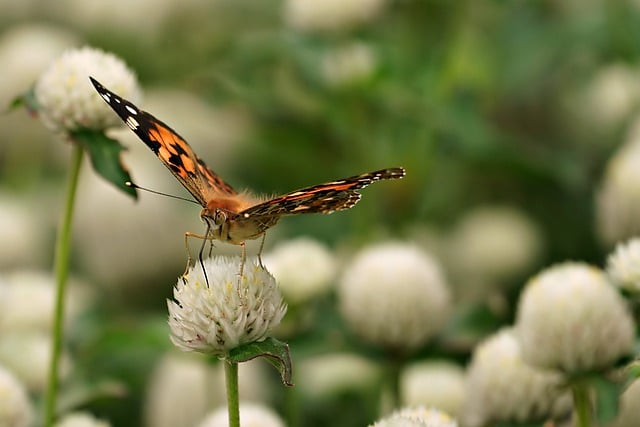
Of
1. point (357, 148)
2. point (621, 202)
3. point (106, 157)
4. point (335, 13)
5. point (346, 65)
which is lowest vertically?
point (106, 157)

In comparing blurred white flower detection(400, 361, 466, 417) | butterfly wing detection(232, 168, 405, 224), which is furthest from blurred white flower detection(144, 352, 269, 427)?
butterfly wing detection(232, 168, 405, 224)

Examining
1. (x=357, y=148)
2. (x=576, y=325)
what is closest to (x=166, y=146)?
(x=576, y=325)

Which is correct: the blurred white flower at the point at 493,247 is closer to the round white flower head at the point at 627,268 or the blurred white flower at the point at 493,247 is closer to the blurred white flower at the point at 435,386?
the blurred white flower at the point at 435,386

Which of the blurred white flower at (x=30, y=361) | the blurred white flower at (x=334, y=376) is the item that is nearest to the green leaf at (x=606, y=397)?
the blurred white flower at (x=334, y=376)

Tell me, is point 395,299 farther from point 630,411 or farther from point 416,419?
point 416,419

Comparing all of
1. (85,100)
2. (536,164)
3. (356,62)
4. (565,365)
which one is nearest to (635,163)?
(536,164)

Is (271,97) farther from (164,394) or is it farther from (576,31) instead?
(164,394)

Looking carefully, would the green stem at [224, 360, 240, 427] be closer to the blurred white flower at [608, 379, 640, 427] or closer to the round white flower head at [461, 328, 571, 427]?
A: the round white flower head at [461, 328, 571, 427]
